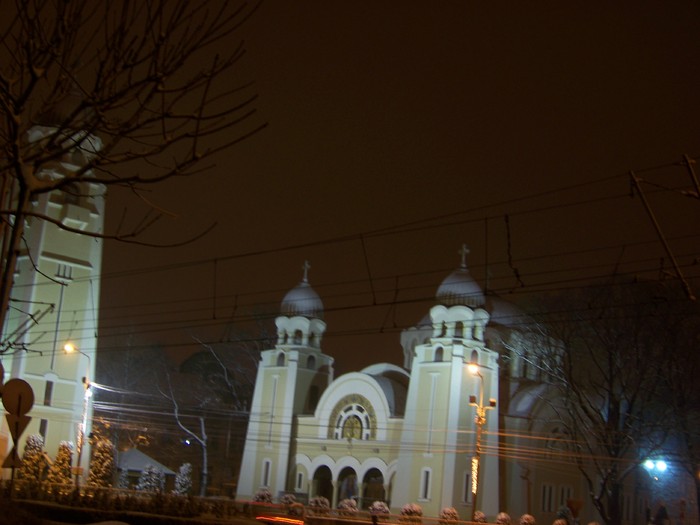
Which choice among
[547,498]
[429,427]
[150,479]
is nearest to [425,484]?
[429,427]

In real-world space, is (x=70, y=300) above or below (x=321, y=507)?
above

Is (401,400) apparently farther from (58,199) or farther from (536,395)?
(58,199)

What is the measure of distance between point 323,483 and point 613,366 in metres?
21.7

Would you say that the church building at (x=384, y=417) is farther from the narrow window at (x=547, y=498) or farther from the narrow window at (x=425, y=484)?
the narrow window at (x=547, y=498)

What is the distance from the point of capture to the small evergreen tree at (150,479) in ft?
152

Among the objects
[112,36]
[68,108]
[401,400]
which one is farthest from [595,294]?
[112,36]

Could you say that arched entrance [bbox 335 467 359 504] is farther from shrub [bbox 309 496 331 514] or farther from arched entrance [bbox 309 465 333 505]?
shrub [bbox 309 496 331 514]

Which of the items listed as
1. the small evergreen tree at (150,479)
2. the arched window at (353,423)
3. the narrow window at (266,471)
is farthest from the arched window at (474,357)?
the small evergreen tree at (150,479)

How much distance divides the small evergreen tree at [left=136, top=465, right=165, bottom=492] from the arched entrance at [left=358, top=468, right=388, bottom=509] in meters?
9.79

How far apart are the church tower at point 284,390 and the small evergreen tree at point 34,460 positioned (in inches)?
571

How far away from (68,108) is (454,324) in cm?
2002

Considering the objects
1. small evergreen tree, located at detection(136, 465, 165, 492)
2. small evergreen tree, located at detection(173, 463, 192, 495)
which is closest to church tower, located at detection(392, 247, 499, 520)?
small evergreen tree, located at detection(173, 463, 192, 495)

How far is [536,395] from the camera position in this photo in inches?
1880

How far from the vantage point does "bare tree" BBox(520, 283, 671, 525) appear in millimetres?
33781
